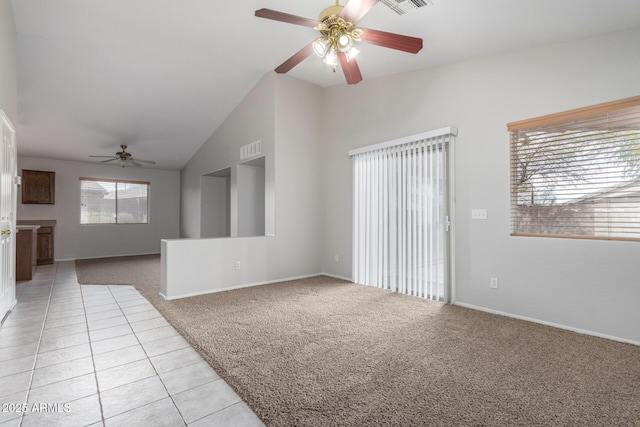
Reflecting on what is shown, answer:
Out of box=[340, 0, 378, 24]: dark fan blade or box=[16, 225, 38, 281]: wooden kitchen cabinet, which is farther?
box=[16, 225, 38, 281]: wooden kitchen cabinet

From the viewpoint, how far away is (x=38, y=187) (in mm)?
7012

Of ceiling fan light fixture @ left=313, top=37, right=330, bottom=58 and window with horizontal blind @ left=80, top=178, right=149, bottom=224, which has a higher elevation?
ceiling fan light fixture @ left=313, top=37, right=330, bottom=58

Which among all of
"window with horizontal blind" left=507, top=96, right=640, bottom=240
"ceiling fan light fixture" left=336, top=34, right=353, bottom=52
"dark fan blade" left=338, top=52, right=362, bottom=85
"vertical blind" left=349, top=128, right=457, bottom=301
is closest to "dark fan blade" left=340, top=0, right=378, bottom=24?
"ceiling fan light fixture" left=336, top=34, right=353, bottom=52

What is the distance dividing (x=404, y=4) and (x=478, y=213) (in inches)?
88.2

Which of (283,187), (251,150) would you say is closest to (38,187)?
(251,150)

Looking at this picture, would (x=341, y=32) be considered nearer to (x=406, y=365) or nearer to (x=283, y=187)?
(x=406, y=365)

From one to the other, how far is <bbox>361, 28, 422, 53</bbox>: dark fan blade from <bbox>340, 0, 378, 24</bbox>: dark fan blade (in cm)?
18

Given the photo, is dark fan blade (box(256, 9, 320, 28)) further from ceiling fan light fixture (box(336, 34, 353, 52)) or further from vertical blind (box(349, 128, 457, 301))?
vertical blind (box(349, 128, 457, 301))

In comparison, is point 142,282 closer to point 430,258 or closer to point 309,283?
point 309,283

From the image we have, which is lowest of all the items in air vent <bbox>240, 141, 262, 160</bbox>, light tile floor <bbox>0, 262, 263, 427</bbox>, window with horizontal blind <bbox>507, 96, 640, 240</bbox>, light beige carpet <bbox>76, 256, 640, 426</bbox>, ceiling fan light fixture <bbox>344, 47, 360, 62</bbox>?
light tile floor <bbox>0, 262, 263, 427</bbox>

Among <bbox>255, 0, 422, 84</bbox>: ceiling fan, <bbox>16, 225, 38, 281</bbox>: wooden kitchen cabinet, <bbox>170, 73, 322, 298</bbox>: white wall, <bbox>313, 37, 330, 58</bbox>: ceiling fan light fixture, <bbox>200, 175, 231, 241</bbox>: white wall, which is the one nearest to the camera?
<bbox>255, 0, 422, 84</bbox>: ceiling fan

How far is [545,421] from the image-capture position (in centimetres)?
157

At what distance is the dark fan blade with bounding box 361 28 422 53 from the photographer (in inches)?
92.3

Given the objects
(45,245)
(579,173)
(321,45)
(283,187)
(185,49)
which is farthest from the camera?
(45,245)
